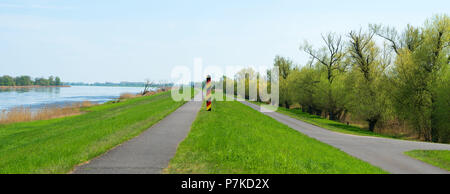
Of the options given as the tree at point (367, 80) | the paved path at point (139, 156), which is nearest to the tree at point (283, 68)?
the tree at point (367, 80)

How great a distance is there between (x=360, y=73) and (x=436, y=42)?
31.1ft

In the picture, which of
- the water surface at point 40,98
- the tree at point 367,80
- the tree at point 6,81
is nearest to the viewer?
the tree at point 367,80

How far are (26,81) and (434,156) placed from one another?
644ft

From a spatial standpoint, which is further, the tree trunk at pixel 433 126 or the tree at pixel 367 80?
the tree at pixel 367 80

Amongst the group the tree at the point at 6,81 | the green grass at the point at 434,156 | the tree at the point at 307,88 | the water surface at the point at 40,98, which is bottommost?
the green grass at the point at 434,156

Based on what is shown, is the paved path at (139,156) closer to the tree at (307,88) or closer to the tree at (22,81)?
the tree at (307,88)

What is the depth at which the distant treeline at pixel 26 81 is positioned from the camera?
148 m

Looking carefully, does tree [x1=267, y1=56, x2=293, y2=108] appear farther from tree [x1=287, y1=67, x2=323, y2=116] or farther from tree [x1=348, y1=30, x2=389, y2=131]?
tree [x1=348, y1=30, x2=389, y2=131]

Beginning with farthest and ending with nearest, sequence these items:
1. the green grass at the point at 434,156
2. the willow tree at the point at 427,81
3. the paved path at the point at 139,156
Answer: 1. the willow tree at the point at 427,81
2. the green grass at the point at 434,156
3. the paved path at the point at 139,156

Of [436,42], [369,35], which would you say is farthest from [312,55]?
[436,42]

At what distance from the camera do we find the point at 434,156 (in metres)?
13.3

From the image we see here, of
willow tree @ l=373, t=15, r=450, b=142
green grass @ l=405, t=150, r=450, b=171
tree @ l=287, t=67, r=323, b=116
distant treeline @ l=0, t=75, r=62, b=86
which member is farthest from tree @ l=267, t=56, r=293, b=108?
distant treeline @ l=0, t=75, r=62, b=86

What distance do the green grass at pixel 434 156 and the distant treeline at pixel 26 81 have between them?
18523cm
